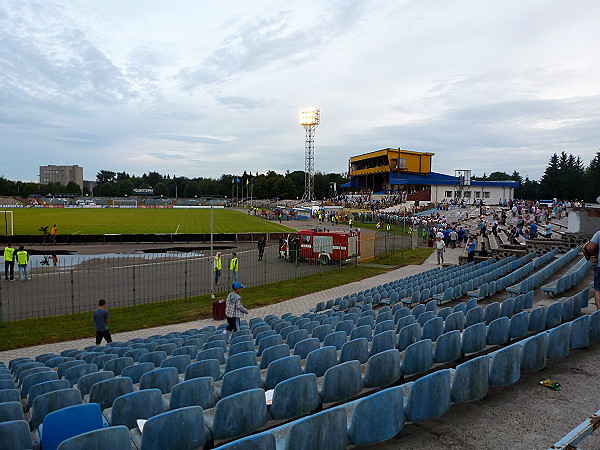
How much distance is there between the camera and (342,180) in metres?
159

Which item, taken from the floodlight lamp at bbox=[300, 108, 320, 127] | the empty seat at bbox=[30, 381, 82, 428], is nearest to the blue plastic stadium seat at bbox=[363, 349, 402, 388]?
the empty seat at bbox=[30, 381, 82, 428]

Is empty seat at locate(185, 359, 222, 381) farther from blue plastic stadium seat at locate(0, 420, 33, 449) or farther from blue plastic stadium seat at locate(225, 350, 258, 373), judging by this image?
blue plastic stadium seat at locate(0, 420, 33, 449)

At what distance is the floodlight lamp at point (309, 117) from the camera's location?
335 feet

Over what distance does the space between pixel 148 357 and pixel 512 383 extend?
20.2 ft

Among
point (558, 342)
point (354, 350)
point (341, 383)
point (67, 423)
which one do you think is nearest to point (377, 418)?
point (341, 383)

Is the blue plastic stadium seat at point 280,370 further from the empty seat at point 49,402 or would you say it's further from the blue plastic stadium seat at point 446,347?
the empty seat at point 49,402

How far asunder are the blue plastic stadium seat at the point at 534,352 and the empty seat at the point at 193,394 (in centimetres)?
384

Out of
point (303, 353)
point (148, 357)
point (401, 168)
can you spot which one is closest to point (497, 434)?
point (303, 353)

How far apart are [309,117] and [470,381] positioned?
101935 millimetres

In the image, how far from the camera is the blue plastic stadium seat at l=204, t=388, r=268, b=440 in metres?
3.86

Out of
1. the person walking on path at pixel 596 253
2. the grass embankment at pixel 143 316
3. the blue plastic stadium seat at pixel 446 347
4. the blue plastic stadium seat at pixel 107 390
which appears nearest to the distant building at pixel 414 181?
the grass embankment at pixel 143 316

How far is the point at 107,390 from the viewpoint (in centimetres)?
523

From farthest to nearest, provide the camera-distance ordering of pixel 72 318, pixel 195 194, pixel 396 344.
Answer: pixel 195 194 → pixel 72 318 → pixel 396 344

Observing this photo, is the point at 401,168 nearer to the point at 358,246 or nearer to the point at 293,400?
the point at 358,246
